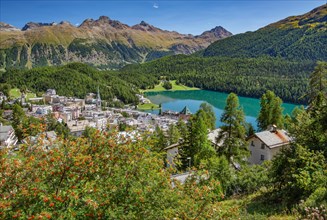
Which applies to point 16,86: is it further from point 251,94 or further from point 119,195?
point 119,195

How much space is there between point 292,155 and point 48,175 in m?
11.8

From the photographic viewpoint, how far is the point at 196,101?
455 ft

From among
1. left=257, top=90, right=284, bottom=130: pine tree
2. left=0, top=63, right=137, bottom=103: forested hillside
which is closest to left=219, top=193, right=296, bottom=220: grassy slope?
left=257, top=90, right=284, bottom=130: pine tree

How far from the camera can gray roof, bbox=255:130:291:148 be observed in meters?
32.2

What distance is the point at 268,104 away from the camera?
1496 inches

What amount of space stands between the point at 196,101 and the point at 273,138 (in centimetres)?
10602

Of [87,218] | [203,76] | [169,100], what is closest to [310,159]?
[87,218]

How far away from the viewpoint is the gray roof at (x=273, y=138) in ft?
106

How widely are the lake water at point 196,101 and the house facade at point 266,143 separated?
57.9 metres

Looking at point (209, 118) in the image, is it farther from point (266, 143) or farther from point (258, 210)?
point (258, 210)

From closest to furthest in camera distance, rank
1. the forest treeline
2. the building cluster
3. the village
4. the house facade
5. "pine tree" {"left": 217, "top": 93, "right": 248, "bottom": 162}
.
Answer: the village, "pine tree" {"left": 217, "top": 93, "right": 248, "bottom": 162}, the house facade, the building cluster, the forest treeline

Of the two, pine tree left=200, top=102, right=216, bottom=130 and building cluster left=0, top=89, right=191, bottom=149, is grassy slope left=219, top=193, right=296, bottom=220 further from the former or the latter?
building cluster left=0, top=89, right=191, bottom=149

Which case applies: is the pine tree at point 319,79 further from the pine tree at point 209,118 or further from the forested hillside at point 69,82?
the forested hillside at point 69,82

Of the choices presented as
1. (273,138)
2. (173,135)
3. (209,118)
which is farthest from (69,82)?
(273,138)
